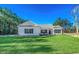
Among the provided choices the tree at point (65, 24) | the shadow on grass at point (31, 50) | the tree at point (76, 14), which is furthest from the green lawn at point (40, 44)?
the tree at point (76, 14)

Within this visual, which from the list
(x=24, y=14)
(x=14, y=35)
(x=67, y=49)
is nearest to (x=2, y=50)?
(x=14, y=35)

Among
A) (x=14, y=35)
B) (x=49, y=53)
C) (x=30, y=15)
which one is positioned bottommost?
(x=49, y=53)

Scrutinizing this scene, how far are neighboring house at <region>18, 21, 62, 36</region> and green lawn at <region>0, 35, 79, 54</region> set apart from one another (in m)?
0.07

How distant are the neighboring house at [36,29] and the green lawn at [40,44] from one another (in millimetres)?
70

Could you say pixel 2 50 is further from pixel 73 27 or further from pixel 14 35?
pixel 73 27

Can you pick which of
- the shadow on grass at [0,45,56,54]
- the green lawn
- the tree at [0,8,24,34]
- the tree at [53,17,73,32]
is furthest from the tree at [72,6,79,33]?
the tree at [0,8,24,34]

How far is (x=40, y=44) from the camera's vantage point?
3.54 meters

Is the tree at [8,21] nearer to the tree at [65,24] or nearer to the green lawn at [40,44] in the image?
the green lawn at [40,44]

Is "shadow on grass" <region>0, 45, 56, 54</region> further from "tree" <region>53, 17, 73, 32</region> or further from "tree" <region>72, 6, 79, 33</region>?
"tree" <region>72, 6, 79, 33</region>

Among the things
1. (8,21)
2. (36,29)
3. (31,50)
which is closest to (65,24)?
(36,29)

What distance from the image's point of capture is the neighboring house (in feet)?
11.7

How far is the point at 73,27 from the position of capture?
3.57 meters

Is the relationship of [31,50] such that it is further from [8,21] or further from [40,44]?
[8,21]

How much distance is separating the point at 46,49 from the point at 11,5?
77 centimetres
